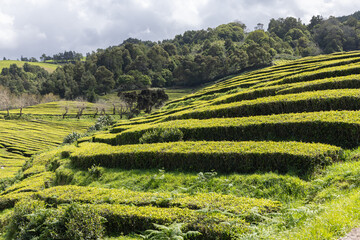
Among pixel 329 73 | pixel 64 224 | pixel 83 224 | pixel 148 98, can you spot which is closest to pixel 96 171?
pixel 64 224

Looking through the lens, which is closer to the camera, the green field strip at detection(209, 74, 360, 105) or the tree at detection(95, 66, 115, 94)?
the green field strip at detection(209, 74, 360, 105)

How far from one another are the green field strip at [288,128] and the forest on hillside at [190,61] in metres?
72.8

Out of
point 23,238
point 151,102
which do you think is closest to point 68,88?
point 151,102

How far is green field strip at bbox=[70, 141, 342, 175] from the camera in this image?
360 inches

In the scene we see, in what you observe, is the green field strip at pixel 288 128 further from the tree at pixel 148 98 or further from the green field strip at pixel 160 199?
the tree at pixel 148 98

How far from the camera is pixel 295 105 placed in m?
14.0

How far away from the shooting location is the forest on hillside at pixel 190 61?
91000mm

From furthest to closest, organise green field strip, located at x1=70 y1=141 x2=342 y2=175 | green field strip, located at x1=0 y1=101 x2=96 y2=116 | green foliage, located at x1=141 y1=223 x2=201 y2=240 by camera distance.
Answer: green field strip, located at x1=0 y1=101 x2=96 y2=116 → green field strip, located at x1=70 y1=141 x2=342 y2=175 → green foliage, located at x1=141 y1=223 x2=201 y2=240

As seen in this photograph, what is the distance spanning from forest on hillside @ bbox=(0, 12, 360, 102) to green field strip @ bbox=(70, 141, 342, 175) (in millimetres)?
75239

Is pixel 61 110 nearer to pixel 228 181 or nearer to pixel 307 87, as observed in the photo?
pixel 307 87

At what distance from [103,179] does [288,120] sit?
9870 mm

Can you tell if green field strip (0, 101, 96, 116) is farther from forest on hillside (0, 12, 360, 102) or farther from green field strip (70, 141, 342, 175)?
green field strip (70, 141, 342, 175)

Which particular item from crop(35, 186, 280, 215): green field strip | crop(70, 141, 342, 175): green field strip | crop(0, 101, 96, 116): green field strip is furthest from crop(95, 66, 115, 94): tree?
crop(35, 186, 280, 215): green field strip

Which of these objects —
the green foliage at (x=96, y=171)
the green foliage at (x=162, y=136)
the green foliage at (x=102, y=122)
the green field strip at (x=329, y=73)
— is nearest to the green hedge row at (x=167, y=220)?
the green foliage at (x=96, y=171)
